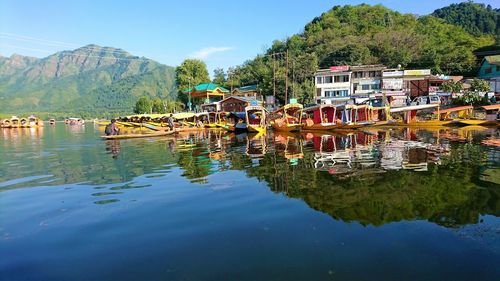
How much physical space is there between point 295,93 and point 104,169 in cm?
4788

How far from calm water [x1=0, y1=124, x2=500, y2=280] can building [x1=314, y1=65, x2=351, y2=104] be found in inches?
1894

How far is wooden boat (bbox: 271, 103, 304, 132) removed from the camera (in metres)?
34.8

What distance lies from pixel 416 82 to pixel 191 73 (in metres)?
55.6

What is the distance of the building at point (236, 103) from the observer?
187 feet

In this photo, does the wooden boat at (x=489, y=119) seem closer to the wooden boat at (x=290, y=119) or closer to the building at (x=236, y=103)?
the wooden boat at (x=290, y=119)

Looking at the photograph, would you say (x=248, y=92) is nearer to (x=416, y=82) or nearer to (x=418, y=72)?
(x=416, y=82)

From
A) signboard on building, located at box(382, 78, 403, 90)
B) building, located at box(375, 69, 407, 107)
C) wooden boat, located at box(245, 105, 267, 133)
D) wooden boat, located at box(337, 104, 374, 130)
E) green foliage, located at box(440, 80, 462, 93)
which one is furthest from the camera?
signboard on building, located at box(382, 78, 403, 90)

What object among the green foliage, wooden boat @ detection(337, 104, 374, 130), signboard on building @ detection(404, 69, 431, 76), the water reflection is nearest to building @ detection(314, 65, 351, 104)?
signboard on building @ detection(404, 69, 431, 76)

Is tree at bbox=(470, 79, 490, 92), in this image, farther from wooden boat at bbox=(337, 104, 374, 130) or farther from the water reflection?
the water reflection

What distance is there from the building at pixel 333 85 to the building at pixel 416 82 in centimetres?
959

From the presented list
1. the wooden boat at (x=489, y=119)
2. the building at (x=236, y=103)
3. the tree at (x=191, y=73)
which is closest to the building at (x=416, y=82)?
the wooden boat at (x=489, y=119)

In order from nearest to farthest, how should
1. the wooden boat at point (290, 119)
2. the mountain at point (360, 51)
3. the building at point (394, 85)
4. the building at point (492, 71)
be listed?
the wooden boat at point (290, 119) → the building at point (492, 71) → the building at point (394, 85) → the mountain at point (360, 51)

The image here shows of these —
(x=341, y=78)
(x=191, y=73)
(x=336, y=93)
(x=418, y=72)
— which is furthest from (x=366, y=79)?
(x=191, y=73)

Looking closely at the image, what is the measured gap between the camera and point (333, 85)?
62094mm
